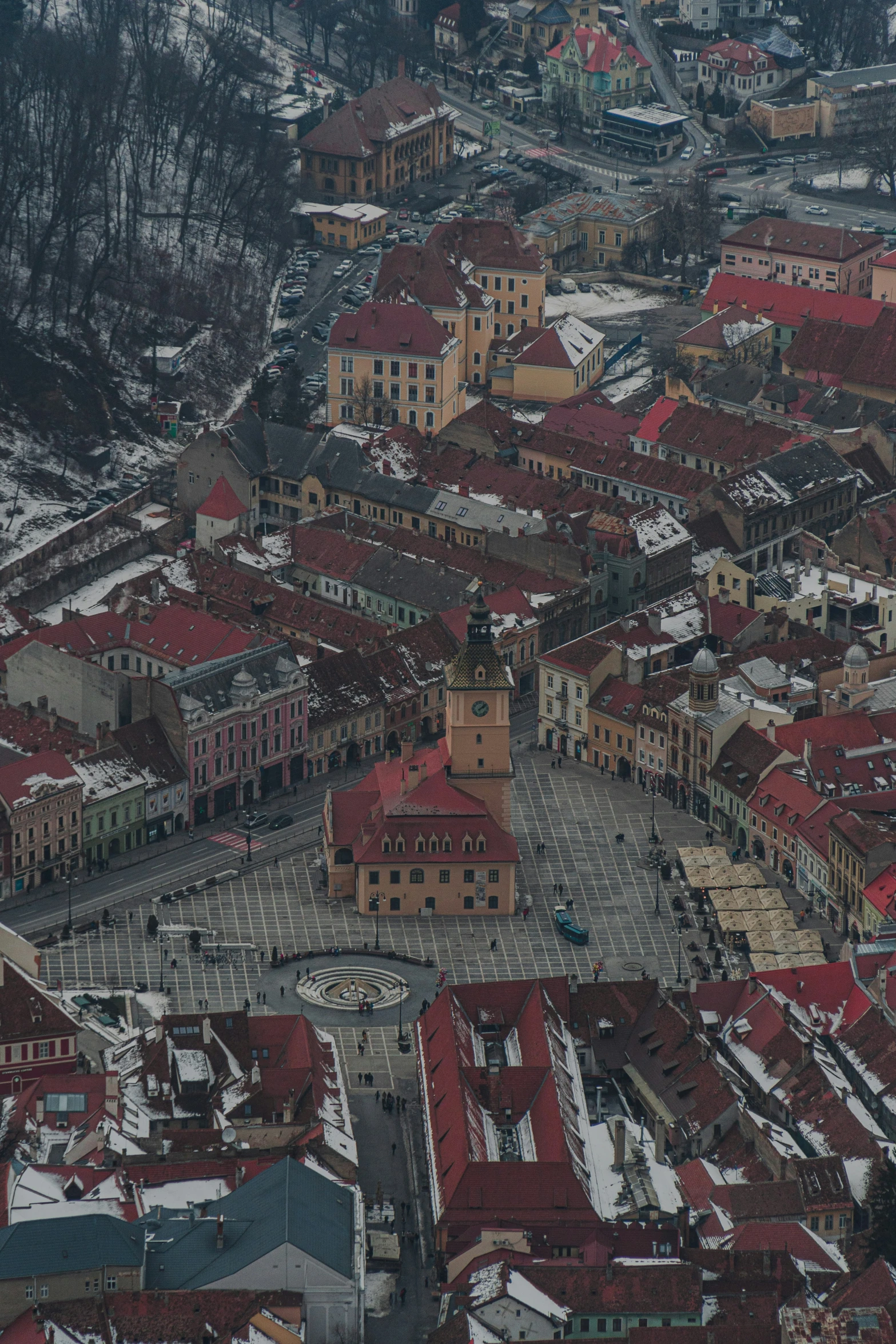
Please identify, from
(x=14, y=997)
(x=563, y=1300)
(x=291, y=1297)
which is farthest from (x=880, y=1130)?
(x=14, y=997)

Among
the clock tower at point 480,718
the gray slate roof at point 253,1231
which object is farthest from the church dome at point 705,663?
the gray slate roof at point 253,1231

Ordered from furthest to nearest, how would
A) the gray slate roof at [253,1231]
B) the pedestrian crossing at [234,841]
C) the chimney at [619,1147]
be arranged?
the pedestrian crossing at [234,841] < the chimney at [619,1147] < the gray slate roof at [253,1231]

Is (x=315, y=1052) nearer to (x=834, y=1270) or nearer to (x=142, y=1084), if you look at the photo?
(x=142, y=1084)

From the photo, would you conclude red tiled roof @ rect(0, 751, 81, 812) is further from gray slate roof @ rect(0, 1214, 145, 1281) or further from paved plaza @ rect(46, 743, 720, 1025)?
gray slate roof @ rect(0, 1214, 145, 1281)

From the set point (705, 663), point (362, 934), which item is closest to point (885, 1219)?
point (362, 934)

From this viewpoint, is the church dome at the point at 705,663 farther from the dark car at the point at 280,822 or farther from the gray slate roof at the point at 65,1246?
the gray slate roof at the point at 65,1246

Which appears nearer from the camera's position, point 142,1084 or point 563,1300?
point 563,1300
